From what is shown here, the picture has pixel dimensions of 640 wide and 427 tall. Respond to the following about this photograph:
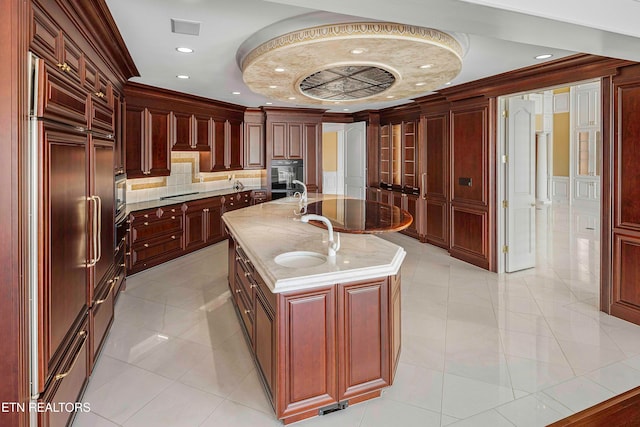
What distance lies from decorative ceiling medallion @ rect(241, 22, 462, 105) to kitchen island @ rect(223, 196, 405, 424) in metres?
1.49

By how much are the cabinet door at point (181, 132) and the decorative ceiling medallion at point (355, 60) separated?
2144 millimetres

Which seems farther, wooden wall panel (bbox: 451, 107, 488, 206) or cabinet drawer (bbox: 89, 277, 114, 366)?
wooden wall panel (bbox: 451, 107, 488, 206)

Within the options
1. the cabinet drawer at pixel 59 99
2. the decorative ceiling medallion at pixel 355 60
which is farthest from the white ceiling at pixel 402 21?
the cabinet drawer at pixel 59 99

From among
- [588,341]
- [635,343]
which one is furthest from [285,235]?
[635,343]

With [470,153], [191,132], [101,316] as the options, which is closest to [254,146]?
[191,132]

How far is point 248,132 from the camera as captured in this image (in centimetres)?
764

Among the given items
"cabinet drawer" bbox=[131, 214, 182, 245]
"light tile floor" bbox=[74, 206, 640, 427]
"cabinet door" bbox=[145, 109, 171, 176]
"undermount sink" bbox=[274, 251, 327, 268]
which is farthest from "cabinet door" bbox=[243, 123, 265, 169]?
"undermount sink" bbox=[274, 251, 327, 268]

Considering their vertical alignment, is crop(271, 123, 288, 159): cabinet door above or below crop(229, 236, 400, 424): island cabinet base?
above

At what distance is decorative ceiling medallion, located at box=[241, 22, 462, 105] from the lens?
2672mm

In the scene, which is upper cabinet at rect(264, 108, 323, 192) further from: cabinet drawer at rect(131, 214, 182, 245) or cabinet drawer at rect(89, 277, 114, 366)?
cabinet drawer at rect(89, 277, 114, 366)

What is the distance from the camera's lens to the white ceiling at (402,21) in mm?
1726

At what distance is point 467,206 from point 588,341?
2.70 meters

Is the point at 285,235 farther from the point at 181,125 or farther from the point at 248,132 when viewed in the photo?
the point at 248,132

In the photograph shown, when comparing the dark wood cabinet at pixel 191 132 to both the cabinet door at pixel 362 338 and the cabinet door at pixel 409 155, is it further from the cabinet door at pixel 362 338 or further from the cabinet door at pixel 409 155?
the cabinet door at pixel 362 338
